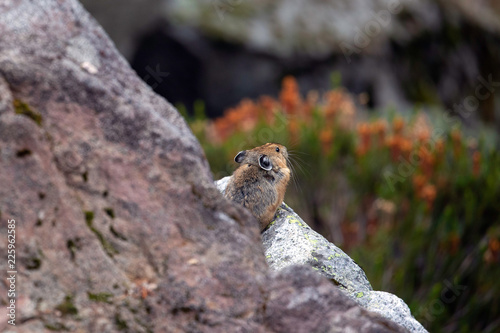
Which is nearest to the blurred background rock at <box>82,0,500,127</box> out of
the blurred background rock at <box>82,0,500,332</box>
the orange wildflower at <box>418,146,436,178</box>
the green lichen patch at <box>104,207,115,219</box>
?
the blurred background rock at <box>82,0,500,332</box>

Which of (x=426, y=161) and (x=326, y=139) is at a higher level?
(x=426, y=161)

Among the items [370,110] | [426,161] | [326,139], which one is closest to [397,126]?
[426,161]

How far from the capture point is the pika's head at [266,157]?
4473mm

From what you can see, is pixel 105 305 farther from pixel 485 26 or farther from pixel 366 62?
pixel 485 26

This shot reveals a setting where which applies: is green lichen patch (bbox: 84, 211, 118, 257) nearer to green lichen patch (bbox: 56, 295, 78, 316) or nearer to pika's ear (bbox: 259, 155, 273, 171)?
green lichen patch (bbox: 56, 295, 78, 316)

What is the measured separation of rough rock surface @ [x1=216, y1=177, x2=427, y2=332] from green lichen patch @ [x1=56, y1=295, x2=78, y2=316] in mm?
1081

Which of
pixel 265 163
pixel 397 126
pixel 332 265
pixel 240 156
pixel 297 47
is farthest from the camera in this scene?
A: pixel 297 47

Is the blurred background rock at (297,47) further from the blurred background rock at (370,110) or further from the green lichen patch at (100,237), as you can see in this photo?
the green lichen patch at (100,237)

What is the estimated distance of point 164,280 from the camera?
2.56m

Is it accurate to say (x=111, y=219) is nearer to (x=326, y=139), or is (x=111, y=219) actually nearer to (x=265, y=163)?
(x=265, y=163)

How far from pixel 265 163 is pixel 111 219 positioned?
2.00 m

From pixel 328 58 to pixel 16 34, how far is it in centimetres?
1049

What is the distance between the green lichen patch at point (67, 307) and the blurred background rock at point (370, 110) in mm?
4310

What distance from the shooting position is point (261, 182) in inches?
169
